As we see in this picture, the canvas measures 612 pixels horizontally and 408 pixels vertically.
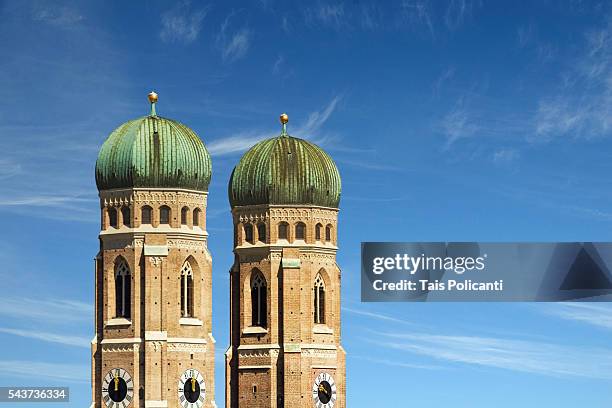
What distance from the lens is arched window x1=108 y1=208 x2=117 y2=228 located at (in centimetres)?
14388

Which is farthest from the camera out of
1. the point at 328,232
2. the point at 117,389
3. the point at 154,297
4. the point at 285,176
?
the point at 328,232

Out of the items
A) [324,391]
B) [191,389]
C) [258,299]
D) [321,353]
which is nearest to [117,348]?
[191,389]

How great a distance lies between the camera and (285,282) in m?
148

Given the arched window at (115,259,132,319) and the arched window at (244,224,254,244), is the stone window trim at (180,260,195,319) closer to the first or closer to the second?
the arched window at (115,259,132,319)

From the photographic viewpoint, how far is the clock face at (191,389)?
465 ft

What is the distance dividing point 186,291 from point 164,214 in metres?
5.48

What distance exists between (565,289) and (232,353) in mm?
40612

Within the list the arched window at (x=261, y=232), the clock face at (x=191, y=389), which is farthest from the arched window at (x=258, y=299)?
the clock face at (x=191, y=389)

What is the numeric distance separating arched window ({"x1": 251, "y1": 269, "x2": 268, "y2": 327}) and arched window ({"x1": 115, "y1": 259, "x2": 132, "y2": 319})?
1024 centimetres

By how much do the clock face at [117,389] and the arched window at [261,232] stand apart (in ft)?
48.3

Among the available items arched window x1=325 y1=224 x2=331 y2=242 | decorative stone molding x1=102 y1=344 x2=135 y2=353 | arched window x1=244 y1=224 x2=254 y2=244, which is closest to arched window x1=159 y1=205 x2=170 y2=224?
arched window x1=244 y1=224 x2=254 y2=244

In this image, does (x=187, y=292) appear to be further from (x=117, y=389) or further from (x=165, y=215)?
(x=117, y=389)

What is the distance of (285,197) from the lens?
149m

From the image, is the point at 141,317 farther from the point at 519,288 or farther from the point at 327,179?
the point at 519,288
